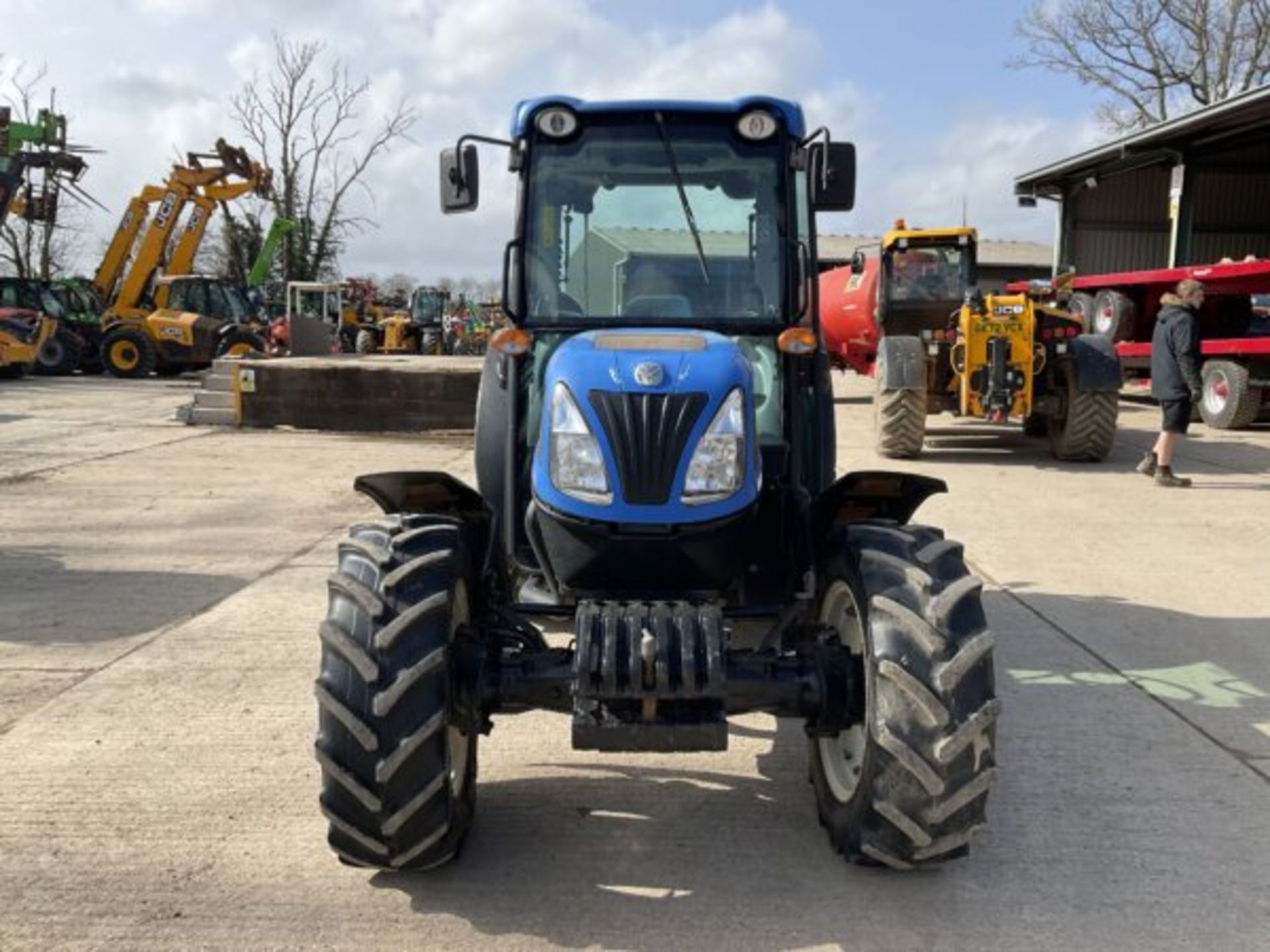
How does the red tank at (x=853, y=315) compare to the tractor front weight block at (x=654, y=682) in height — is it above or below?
above

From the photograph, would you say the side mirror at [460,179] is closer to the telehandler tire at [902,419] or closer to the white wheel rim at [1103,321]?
the telehandler tire at [902,419]

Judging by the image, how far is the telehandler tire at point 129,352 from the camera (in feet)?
80.1

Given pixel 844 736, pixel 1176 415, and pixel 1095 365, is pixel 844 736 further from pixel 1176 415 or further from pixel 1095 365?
pixel 1095 365

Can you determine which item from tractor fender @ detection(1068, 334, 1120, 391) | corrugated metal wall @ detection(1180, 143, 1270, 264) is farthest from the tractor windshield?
corrugated metal wall @ detection(1180, 143, 1270, 264)

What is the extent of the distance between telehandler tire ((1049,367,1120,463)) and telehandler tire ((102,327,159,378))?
19.7 meters

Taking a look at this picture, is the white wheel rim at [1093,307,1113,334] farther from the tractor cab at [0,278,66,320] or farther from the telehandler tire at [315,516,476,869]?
the tractor cab at [0,278,66,320]

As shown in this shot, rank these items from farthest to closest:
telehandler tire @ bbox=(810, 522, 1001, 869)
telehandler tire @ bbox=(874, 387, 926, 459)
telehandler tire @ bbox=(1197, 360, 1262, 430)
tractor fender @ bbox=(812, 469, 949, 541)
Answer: telehandler tire @ bbox=(1197, 360, 1262, 430), telehandler tire @ bbox=(874, 387, 926, 459), tractor fender @ bbox=(812, 469, 949, 541), telehandler tire @ bbox=(810, 522, 1001, 869)

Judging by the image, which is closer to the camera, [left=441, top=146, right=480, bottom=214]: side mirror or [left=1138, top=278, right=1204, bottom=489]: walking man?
[left=441, top=146, right=480, bottom=214]: side mirror

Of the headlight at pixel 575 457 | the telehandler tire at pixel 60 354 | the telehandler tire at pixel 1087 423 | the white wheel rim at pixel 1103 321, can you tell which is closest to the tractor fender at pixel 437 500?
the headlight at pixel 575 457

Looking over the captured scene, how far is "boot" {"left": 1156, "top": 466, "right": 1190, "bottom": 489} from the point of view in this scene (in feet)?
34.3

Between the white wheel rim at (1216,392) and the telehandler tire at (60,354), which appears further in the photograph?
the telehandler tire at (60,354)

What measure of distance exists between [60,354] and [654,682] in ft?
82.6

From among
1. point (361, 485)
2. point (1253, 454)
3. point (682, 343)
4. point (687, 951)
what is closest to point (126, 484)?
point (361, 485)

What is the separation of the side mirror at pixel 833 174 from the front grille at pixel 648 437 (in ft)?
4.19
